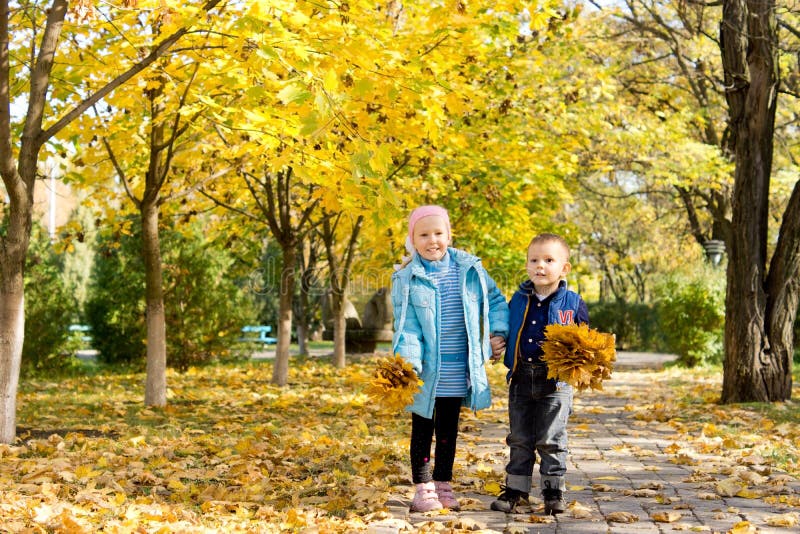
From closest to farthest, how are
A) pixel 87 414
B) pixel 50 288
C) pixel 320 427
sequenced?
A: pixel 320 427 < pixel 87 414 < pixel 50 288

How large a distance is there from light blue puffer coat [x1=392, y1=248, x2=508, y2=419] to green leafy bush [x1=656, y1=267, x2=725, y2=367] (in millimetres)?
14026

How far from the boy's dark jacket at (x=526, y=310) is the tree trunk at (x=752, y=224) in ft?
19.2

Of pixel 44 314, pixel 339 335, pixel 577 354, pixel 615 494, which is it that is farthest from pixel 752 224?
pixel 44 314

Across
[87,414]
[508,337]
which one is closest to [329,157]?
[508,337]

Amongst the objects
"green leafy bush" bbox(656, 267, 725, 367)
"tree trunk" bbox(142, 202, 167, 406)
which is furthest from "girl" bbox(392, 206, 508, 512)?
"green leafy bush" bbox(656, 267, 725, 367)

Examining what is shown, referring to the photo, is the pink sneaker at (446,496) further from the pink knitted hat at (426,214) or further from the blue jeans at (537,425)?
the pink knitted hat at (426,214)

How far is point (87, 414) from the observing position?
9.23 meters

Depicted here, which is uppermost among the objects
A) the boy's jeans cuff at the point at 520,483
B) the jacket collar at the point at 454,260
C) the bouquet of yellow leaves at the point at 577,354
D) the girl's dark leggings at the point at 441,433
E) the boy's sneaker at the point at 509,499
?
the jacket collar at the point at 454,260

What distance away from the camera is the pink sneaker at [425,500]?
15.4ft

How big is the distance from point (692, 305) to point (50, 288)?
40.4 feet

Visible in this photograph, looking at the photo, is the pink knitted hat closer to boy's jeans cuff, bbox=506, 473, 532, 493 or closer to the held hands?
the held hands

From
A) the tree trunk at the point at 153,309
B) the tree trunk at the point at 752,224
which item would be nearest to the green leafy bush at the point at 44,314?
the tree trunk at the point at 153,309

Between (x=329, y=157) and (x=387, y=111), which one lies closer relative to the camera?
(x=329, y=157)

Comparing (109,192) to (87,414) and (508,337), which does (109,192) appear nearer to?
(87,414)
